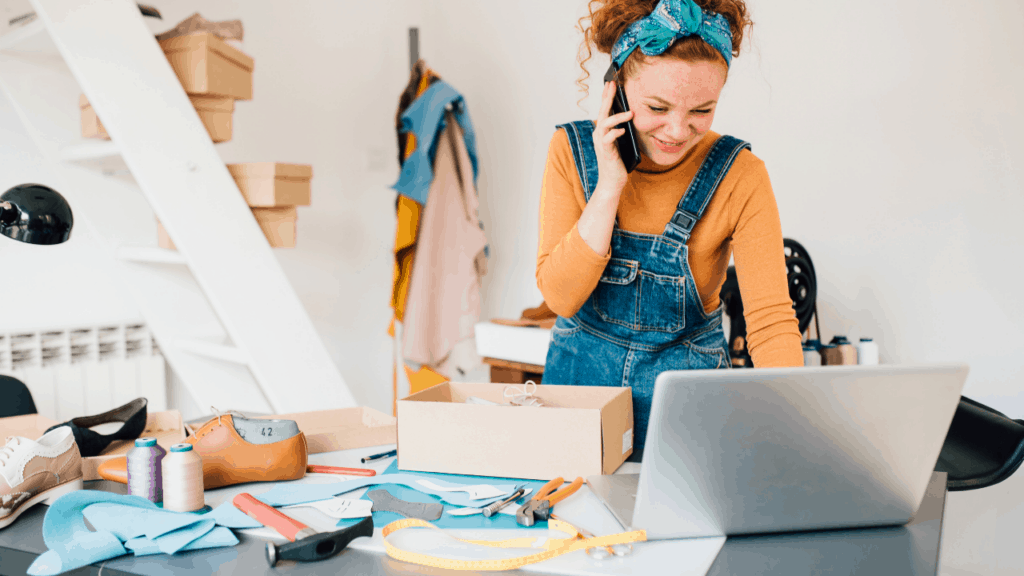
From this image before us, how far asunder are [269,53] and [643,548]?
2686mm

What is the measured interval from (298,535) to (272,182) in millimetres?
1142

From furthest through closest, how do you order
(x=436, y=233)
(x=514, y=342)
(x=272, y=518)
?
(x=436, y=233) < (x=514, y=342) < (x=272, y=518)

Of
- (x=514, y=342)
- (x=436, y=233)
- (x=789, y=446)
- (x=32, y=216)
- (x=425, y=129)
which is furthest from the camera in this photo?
(x=436, y=233)

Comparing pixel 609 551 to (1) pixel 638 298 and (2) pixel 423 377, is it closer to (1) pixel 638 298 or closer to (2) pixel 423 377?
(1) pixel 638 298

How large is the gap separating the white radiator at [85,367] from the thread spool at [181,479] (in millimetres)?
1589

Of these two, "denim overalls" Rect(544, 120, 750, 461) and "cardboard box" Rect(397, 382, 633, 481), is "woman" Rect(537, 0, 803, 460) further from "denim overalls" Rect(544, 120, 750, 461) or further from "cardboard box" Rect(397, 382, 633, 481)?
"cardboard box" Rect(397, 382, 633, 481)

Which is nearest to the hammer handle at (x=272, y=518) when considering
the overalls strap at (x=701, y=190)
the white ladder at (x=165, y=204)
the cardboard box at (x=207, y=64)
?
the overalls strap at (x=701, y=190)

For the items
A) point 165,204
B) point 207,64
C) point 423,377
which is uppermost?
point 207,64

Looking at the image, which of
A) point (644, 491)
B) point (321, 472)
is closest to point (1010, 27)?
point (644, 491)

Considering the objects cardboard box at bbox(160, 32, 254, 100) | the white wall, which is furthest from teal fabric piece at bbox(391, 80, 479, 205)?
the white wall

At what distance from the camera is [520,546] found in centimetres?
76

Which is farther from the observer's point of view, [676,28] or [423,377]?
[423,377]

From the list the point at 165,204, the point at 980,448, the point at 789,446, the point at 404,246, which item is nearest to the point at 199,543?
the point at 789,446

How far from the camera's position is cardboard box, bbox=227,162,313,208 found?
1.71 m
